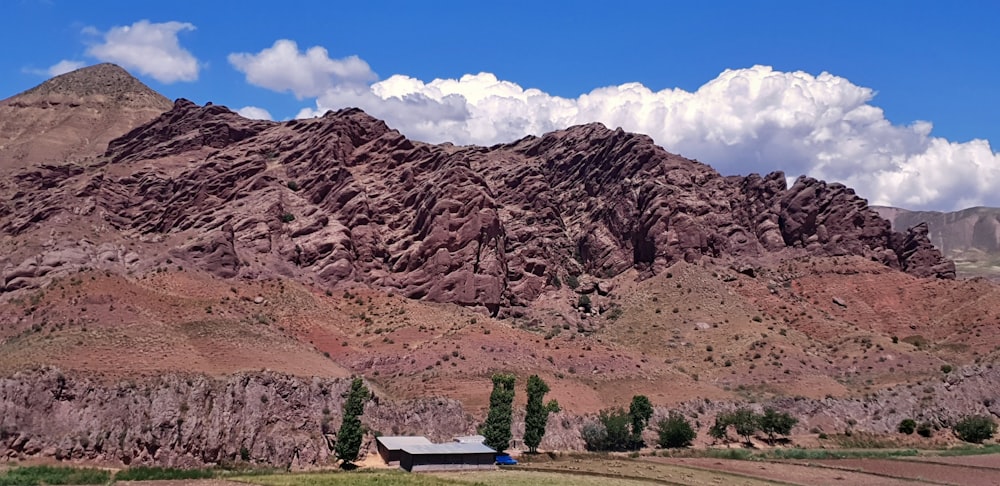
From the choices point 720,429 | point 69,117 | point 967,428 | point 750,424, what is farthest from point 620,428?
point 69,117

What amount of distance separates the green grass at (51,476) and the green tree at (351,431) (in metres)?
17.3

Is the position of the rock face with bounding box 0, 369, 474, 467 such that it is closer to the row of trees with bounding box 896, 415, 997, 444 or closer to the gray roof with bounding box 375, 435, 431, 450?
the gray roof with bounding box 375, 435, 431, 450

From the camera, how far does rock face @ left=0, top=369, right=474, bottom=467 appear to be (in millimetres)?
60469

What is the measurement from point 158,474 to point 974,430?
76.3 metres

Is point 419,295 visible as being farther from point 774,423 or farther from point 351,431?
point 774,423

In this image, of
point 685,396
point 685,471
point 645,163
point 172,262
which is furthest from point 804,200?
point 172,262

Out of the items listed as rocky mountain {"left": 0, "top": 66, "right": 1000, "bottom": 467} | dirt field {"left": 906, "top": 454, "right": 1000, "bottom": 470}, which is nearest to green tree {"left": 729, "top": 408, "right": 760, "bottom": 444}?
rocky mountain {"left": 0, "top": 66, "right": 1000, "bottom": 467}

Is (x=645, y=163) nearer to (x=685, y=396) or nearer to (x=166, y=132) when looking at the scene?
(x=685, y=396)

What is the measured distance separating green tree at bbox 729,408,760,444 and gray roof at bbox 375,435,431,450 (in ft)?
103

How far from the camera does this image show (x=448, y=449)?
211 ft

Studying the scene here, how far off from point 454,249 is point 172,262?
3289 centimetres

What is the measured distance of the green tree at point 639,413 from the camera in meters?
78.0

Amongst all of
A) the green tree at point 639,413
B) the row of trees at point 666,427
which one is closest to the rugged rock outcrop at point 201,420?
the row of trees at point 666,427

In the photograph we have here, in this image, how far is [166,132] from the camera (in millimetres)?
135250
